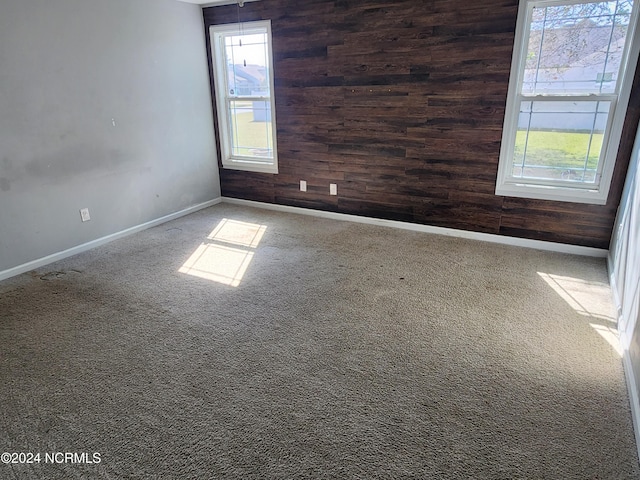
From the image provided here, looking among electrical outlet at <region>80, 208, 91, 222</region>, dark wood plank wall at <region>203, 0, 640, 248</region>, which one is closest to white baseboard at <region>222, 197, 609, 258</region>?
dark wood plank wall at <region>203, 0, 640, 248</region>

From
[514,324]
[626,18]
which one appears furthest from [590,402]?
[626,18]

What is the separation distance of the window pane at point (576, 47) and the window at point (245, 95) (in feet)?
8.32

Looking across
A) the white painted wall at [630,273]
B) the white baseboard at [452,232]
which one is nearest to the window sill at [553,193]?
the white painted wall at [630,273]

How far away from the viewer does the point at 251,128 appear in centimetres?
480

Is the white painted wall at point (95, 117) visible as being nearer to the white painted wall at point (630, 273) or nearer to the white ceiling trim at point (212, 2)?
the white ceiling trim at point (212, 2)

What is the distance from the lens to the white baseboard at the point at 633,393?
1.68 m

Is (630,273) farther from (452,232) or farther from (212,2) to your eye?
(212,2)

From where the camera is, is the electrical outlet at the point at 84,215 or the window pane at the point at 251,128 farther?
the window pane at the point at 251,128

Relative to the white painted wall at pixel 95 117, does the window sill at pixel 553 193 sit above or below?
below

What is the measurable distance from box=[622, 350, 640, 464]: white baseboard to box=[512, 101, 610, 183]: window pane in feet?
5.82

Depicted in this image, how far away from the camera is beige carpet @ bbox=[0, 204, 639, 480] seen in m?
1.62

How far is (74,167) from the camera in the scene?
3510mm

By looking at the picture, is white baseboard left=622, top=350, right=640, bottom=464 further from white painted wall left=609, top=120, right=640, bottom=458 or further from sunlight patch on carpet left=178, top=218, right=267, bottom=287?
sunlight patch on carpet left=178, top=218, right=267, bottom=287

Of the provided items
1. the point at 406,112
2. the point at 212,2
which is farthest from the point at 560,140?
the point at 212,2
